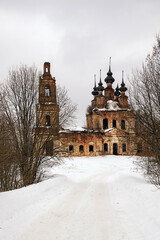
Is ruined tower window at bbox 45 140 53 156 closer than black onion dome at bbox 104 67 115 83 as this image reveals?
Yes

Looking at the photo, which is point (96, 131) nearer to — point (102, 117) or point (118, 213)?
point (102, 117)

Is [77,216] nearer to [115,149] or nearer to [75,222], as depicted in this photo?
[75,222]

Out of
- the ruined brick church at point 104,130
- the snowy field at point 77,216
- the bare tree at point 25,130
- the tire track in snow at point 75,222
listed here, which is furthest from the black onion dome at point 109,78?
the tire track in snow at point 75,222

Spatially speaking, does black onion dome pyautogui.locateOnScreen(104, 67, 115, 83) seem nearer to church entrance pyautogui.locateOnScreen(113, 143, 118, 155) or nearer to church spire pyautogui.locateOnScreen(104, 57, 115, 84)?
church spire pyautogui.locateOnScreen(104, 57, 115, 84)

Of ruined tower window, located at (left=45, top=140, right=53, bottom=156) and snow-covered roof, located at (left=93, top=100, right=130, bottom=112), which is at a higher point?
snow-covered roof, located at (left=93, top=100, right=130, bottom=112)

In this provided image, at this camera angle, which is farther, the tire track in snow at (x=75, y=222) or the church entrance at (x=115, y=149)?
the church entrance at (x=115, y=149)

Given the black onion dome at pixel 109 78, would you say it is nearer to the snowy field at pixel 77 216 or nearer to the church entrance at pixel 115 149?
the church entrance at pixel 115 149

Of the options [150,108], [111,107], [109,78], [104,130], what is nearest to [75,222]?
[150,108]

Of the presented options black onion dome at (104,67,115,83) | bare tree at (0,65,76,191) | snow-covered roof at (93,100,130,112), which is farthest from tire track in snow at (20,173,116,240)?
black onion dome at (104,67,115,83)

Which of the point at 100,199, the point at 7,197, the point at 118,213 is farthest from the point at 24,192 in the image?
the point at 118,213

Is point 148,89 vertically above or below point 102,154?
above

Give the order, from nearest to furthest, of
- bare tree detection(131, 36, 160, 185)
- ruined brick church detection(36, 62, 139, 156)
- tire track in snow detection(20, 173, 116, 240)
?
tire track in snow detection(20, 173, 116, 240) → bare tree detection(131, 36, 160, 185) → ruined brick church detection(36, 62, 139, 156)

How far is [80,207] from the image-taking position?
9.56m

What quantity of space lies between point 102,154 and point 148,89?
117 ft
